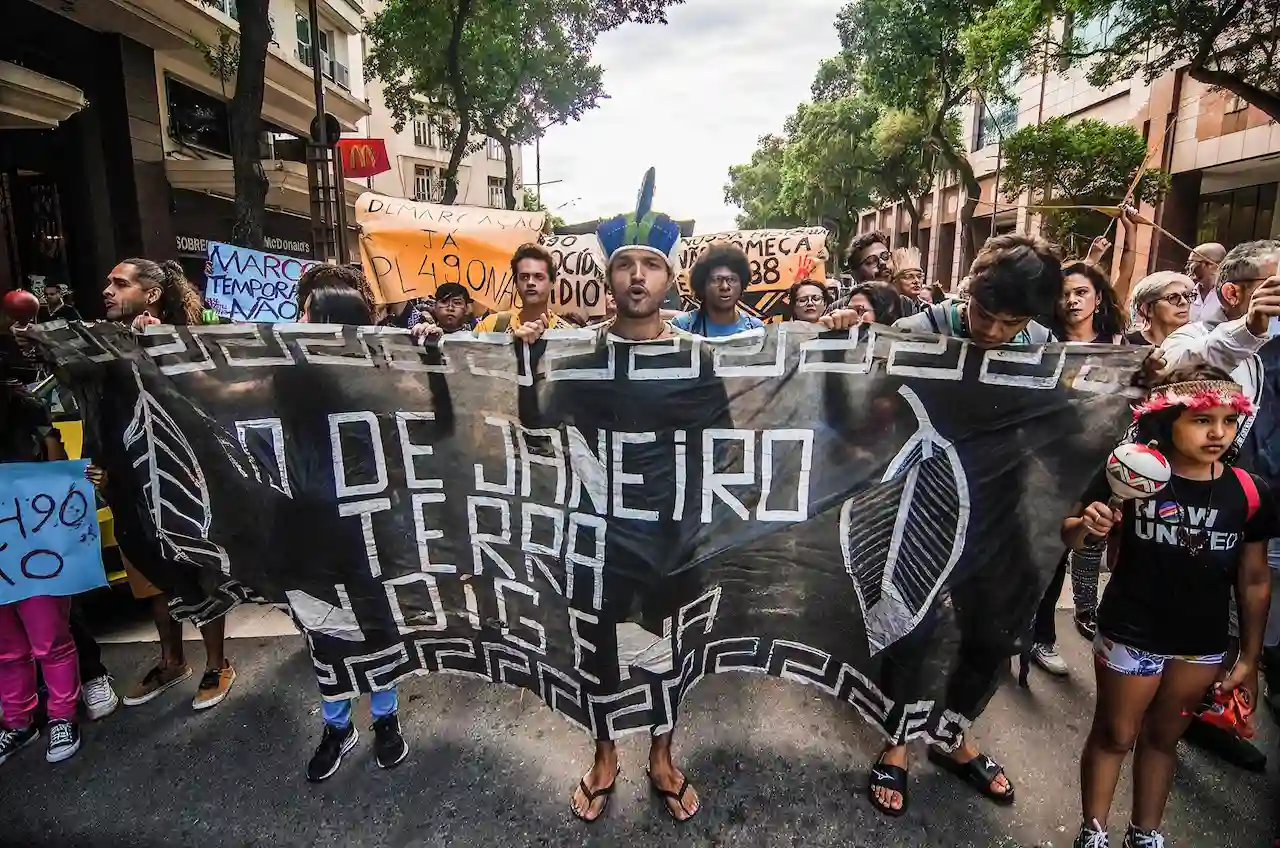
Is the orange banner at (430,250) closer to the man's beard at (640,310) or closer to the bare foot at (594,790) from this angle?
the man's beard at (640,310)

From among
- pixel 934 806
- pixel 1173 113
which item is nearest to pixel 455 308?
pixel 934 806

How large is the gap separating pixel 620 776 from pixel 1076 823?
1.63m

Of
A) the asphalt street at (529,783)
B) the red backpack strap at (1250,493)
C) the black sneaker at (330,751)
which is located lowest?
the asphalt street at (529,783)

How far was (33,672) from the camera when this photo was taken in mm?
2979

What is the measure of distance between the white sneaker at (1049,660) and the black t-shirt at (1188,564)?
129cm

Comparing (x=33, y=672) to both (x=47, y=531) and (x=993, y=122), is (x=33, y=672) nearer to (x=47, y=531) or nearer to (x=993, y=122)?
(x=47, y=531)

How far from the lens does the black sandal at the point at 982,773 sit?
2.61 meters

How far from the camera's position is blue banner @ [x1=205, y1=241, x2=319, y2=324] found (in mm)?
5602

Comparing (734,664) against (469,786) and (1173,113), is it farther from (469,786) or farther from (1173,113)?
(1173,113)

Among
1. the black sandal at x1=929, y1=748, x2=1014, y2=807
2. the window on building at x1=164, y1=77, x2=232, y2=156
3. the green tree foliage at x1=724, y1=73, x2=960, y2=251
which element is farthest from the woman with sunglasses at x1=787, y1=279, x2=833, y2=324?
the green tree foliage at x1=724, y1=73, x2=960, y2=251

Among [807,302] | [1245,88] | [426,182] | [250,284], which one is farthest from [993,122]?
[250,284]

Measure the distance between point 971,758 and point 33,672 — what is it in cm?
379

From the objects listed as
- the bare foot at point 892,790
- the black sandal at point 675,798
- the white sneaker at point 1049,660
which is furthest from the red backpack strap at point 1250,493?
the black sandal at point 675,798

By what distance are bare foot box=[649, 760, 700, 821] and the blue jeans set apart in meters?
1.07
